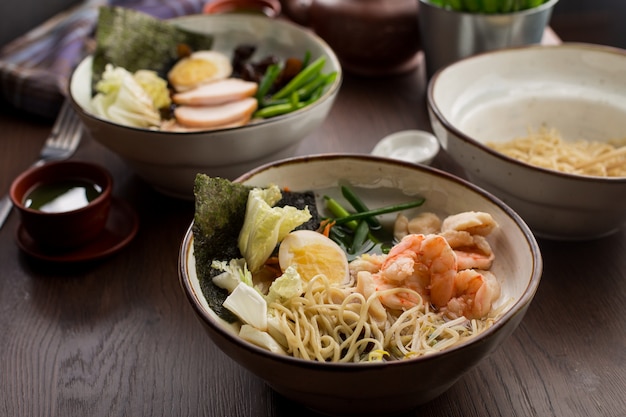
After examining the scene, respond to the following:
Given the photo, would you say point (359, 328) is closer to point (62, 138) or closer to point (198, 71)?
point (198, 71)

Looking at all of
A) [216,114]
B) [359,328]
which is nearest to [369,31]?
→ [216,114]

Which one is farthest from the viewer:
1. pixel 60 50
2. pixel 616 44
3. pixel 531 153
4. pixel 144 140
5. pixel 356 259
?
pixel 616 44

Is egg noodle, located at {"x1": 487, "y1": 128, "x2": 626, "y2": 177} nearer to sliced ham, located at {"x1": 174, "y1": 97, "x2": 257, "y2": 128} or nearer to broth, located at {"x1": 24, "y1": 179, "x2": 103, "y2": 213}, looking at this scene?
sliced ham, located at {"x1": 174, "y1": 97, "x2": 257, "y2": 128}

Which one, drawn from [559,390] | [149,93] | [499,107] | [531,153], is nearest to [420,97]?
[499,107]

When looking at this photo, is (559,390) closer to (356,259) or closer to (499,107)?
(356,259)

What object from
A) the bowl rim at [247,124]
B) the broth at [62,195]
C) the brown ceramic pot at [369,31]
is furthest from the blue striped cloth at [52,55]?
the brown ceramic pot at [369,31]

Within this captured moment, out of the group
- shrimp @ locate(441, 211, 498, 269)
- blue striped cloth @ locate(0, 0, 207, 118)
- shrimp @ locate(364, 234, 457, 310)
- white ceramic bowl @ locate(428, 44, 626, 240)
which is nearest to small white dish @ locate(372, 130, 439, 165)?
white ceramic bowl @ locate(428, 44, 626, 240)

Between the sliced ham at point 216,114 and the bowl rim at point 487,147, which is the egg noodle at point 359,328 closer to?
the bowl rim at point 487,147
